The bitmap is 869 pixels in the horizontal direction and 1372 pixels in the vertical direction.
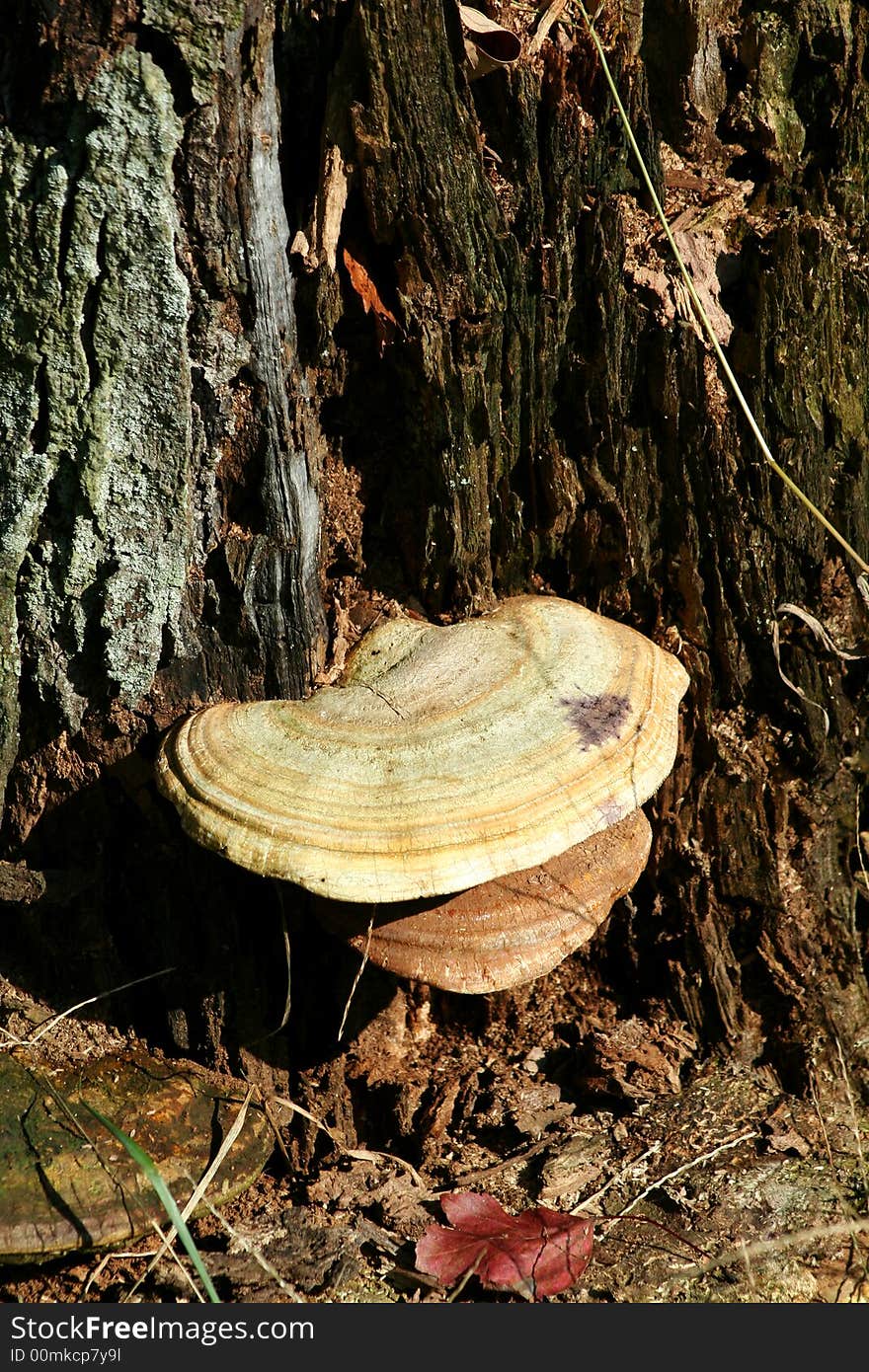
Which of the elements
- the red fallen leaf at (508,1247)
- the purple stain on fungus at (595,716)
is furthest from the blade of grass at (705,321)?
the red fallen leaf at (508,1247)

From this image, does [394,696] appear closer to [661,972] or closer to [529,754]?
[529,754]

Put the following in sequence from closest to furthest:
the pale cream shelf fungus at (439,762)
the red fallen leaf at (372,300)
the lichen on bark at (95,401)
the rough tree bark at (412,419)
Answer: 1. the pale cream shelf fungus at (439,762)
2. the lichen on bark at (95,401)
3. the rough tree bark at (412,419)
4. the red fallen leaf at (372,300)

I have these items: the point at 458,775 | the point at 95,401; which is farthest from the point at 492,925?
the point at 95,401

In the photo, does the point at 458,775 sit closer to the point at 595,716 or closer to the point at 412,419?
the point at 595,716

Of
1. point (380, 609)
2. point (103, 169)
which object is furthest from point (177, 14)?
point (380, 609)

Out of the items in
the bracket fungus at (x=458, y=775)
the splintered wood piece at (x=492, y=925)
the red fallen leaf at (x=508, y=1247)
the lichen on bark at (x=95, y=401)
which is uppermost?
the lichen on bark at (x=95, y=401)

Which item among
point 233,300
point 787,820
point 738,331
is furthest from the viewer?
point 787,820

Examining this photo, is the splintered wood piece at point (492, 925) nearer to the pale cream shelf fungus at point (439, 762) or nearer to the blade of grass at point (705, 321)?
the pale cream shelf fungus at point (439, 762)
